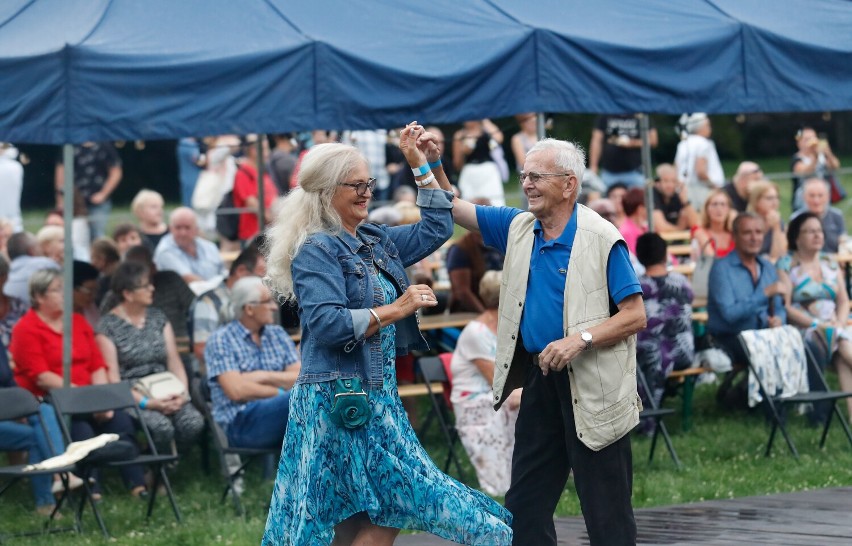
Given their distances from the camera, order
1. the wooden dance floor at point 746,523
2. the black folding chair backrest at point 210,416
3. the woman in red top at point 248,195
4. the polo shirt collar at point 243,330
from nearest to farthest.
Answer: the wooden dance floor at point 746,523 < the black folding chair backrest at point 210,416 < the polo shirt collar at point 243,330 < the woman in red top at point 248,195

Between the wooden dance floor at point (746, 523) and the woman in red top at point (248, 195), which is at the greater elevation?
the woman in red top at point (248, 195)

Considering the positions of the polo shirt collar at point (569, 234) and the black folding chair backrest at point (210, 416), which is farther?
the black folding chair backrest at point (210, 416)

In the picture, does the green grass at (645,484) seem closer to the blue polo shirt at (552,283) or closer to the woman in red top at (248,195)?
the blue polo shirt at (552,283)

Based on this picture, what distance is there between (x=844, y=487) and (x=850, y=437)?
138cm

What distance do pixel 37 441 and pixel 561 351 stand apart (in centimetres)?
410

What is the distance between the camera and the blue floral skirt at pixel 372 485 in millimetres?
5133

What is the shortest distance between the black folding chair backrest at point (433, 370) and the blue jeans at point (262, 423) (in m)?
1.08

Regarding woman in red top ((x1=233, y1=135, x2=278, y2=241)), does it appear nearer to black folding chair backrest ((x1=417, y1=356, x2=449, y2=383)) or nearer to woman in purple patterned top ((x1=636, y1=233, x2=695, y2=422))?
woman in purple patterned top ((x1=636, y1=233, x2=695, y2=422))

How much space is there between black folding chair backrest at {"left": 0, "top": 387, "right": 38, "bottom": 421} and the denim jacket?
338cm

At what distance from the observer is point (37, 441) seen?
27.6ft

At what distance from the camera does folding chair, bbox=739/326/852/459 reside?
30.7 ft

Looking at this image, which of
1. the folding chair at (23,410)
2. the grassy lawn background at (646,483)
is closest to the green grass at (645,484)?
the grassy lawn background at (646,483)

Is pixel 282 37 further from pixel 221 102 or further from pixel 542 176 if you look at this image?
pixel 542 176

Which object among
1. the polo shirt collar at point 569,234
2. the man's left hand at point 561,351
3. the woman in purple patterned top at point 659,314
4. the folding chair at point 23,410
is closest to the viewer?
the man's left hand at point 561,351
